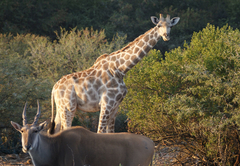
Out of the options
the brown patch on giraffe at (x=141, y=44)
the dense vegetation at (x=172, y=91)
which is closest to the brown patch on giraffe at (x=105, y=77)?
the brown patch on giraffe at (x=141, y=44)

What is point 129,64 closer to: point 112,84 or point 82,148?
point 112,84

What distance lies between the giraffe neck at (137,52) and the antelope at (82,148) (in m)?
2.50

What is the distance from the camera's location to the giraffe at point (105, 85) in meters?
7.47

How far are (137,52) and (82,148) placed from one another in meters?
3.18

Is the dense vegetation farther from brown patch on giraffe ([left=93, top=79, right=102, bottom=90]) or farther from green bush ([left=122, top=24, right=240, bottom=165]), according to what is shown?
brown patch on giraffe ([left=93, top=79, right=102, bottom=90])

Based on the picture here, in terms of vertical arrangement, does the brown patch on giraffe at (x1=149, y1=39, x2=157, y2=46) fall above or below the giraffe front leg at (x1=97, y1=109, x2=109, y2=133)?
above

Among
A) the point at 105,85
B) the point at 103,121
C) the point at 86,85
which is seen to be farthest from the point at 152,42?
the point at 103,121

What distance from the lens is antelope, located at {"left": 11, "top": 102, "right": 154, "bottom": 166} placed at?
525 centimetres

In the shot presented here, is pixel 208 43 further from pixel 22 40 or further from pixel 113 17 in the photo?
pixel 113 17

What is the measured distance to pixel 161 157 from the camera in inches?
373

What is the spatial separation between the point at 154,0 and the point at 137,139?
2357 cm

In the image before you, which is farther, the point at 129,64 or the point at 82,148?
the point at 129,64

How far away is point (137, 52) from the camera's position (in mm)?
7773

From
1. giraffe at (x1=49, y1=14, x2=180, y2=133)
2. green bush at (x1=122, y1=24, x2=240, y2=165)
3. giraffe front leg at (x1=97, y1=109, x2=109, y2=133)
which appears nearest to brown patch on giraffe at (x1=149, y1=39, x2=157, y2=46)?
giraffe at (x1=49, y1=14, x2=180, y2=133)
